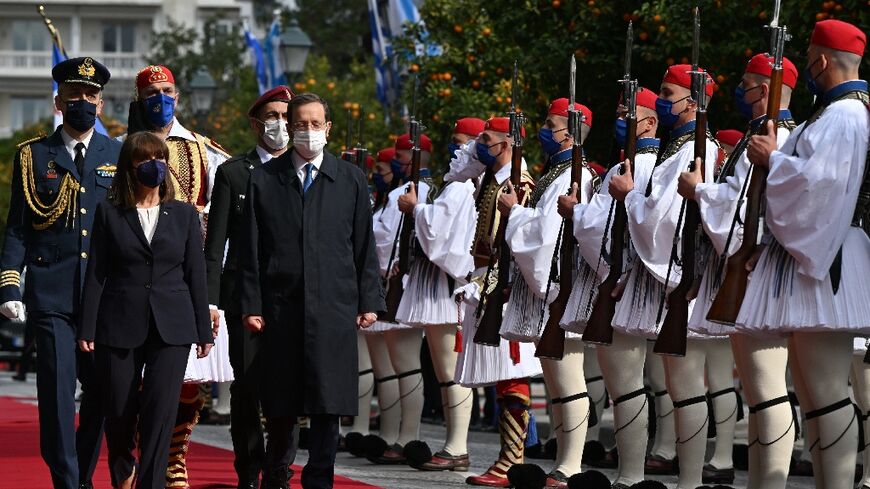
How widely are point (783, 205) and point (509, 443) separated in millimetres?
3876

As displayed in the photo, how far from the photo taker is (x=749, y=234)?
26.2 ft

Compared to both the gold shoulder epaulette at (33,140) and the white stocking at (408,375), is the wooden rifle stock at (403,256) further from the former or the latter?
the gold shoulder epaulette at (33,140)

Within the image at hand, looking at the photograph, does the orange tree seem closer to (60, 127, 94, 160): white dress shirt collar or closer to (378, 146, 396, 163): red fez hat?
(378, 146, 396, 163): red fez hat

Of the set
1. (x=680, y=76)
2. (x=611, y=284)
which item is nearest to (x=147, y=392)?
(x=611, y=284)

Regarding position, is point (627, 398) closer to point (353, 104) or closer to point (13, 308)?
point (13, 308)

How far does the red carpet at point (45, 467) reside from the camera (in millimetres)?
10648

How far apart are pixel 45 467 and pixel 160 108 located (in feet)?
9.16

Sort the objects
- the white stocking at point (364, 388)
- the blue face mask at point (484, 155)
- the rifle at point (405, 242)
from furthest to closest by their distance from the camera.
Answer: the white stocking at point (364, 388)
the rifle at point (405, 242)
the blue face mask at point (484, 155)

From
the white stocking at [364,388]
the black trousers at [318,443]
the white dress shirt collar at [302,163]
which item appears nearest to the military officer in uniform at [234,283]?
the black trousers at [318,443]

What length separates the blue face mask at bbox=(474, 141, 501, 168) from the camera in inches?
463

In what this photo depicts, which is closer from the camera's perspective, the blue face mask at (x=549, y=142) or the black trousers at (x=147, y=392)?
the black trousers at (x=147, y=392)

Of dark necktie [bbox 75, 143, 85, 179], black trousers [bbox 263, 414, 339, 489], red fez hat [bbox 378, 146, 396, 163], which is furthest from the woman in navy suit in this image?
red fez hat [bbox 378, 146, 396, 163]

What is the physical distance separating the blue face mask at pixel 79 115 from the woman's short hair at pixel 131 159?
694mm

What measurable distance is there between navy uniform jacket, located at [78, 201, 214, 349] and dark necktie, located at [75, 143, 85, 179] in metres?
0.70
